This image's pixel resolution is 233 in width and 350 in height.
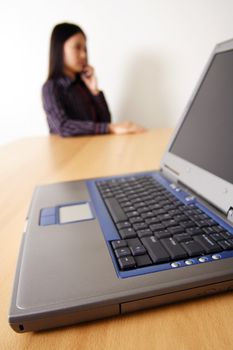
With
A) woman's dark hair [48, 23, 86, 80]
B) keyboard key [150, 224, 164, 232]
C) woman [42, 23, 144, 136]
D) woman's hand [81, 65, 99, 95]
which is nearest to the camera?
keyboard key [150, 224, 164, 232]

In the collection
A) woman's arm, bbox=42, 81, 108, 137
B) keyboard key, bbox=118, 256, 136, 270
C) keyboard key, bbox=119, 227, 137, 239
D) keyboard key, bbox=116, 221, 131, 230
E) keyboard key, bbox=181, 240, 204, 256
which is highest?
keyboard key, bbox=181, 240, 204, 256

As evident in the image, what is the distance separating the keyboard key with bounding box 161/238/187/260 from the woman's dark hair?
1.48 meters

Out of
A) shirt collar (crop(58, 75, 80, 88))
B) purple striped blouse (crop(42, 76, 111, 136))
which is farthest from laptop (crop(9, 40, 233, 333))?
shirt collar (crop(58, 75, 80, 88))

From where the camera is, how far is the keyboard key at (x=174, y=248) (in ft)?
0.90

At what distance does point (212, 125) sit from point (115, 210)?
0.22 m

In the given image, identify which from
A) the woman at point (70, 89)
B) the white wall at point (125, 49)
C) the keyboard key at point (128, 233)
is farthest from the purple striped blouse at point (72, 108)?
the keyboard key at point (128, 233)

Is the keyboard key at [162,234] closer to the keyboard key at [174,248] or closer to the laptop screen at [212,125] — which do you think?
the keyboard key at [174,248]

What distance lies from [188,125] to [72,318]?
1.40 ft

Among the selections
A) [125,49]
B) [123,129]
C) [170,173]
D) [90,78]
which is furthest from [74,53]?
[170,173]

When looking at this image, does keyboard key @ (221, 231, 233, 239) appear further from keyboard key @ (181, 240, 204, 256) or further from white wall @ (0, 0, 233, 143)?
white wall @ (0, 0, 233, 143)

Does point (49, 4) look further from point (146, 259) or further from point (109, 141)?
point (146, 259)

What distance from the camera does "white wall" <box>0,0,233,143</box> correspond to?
1.76 meters

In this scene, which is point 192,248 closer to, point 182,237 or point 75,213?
point 182,237

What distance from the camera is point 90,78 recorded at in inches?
69.2
